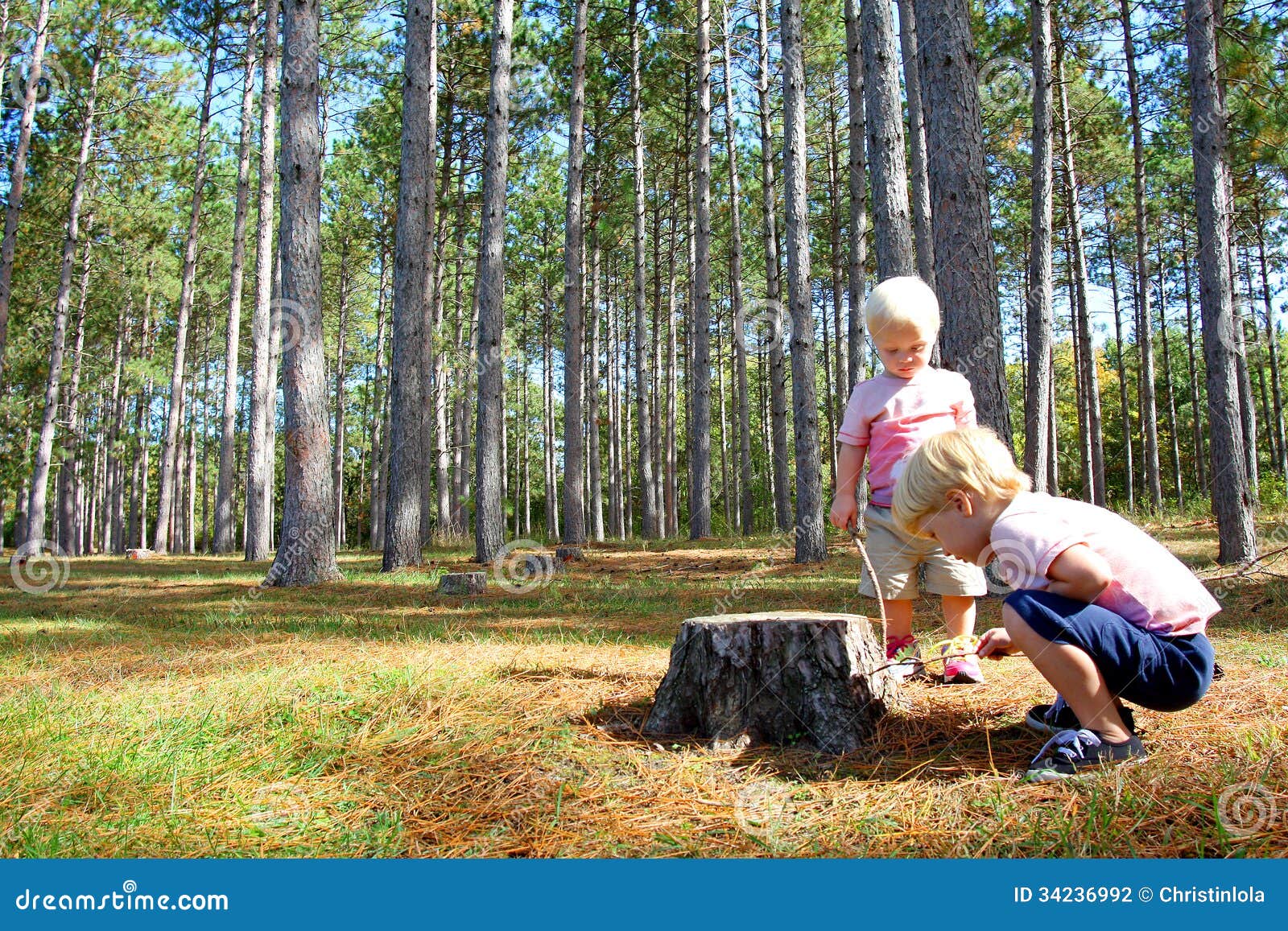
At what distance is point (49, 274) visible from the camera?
19.9 m

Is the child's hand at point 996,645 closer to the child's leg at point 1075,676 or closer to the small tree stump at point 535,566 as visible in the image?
the child's leg at point 1075,676

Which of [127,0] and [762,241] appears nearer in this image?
[127,0]

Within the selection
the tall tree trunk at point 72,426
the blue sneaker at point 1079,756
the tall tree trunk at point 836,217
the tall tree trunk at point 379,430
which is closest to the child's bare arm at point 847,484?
the blue sneaker at point 1079,756

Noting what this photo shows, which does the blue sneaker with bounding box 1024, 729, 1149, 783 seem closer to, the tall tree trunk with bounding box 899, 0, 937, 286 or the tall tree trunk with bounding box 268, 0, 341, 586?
the tall tree trunk with bounding box 268, 0, 341, 586

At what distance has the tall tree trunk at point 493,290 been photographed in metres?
9.80

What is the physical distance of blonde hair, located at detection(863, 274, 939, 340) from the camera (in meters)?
3.01

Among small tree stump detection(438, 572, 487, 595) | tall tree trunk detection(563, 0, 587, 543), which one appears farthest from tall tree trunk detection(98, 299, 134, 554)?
small tree stump detection(438, 572, 487, 595)

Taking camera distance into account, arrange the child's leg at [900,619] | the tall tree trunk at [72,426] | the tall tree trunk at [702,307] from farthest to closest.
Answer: the tall tree trunk at [72,426]
the tall tree trunk at [702,307]
the child's leg at [900,619]

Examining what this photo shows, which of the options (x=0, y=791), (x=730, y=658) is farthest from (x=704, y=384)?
(x=0, y=791)

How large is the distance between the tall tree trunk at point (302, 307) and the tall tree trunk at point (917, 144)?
7.41m

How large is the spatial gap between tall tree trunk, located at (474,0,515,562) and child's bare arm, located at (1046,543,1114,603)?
8184 mm

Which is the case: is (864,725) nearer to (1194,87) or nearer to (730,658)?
(730,658)

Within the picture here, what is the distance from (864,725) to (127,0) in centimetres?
1889

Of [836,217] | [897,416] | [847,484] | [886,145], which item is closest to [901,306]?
[897,416]
